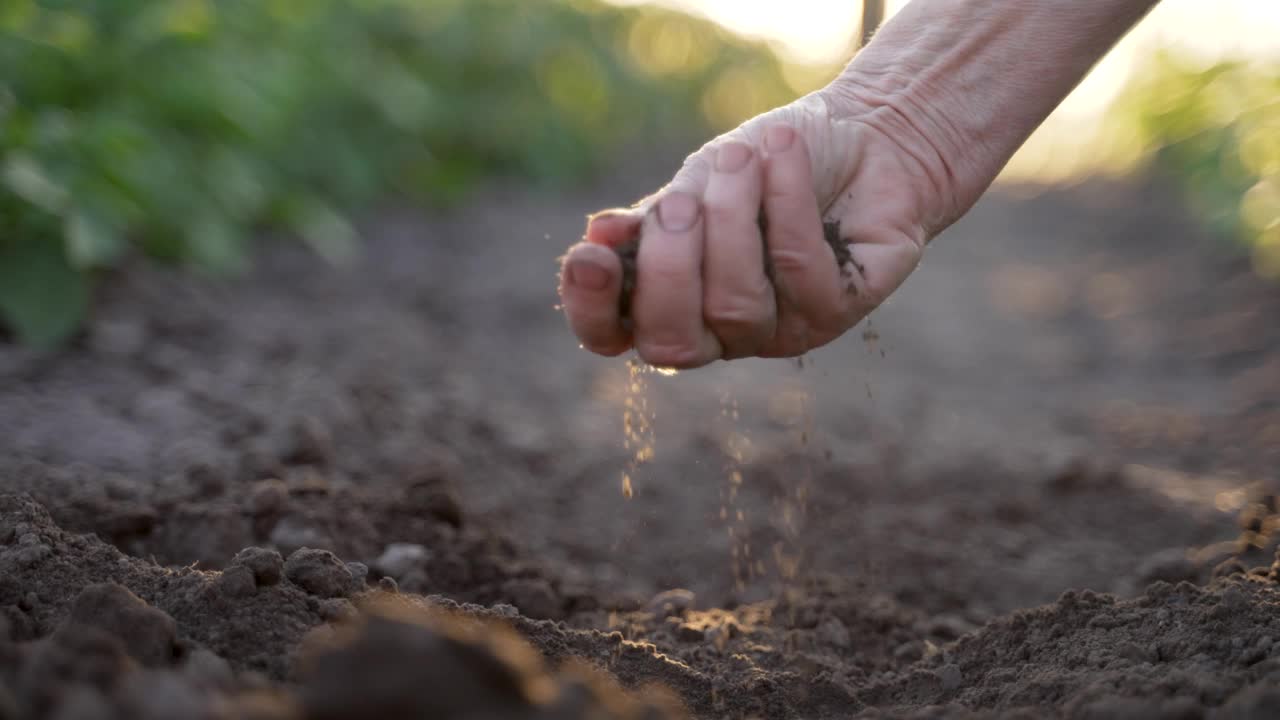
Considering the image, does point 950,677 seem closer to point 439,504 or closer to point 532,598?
point 532,598

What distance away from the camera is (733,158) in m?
1.67

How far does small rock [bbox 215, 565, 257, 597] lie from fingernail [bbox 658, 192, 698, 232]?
75 cm

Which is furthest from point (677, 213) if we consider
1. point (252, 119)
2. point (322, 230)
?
point (322, 230)

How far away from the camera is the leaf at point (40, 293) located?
10.5 feet

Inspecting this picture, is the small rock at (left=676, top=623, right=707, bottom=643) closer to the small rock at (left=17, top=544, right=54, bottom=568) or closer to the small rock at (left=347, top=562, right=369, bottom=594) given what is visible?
the small rock at (left=347, top=562, right=369, bottom=594)

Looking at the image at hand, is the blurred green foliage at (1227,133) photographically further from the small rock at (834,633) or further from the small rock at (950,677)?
the small rock at (950,677)

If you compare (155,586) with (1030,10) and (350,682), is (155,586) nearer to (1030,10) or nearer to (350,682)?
(350,682)

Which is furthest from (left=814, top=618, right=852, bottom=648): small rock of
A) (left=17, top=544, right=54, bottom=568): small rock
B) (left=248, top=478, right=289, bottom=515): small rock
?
(left=17, top=544, right=54, bottom=568): small rock

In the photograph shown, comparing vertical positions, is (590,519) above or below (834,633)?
above

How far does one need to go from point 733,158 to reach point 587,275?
0.27 meters

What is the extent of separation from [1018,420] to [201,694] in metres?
4.03

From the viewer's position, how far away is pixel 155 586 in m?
1.65

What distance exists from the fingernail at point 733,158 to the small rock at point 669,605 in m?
0.90

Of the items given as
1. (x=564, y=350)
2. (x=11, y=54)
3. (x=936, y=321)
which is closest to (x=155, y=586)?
(x=11, y=54)
